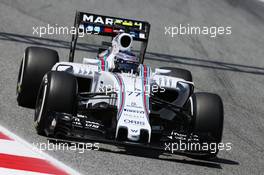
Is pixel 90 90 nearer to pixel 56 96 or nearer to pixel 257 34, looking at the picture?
pixel 56 96

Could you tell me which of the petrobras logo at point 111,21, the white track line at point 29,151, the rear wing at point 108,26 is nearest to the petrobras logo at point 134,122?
the white track line at point 29,151

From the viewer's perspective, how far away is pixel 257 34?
21.9m

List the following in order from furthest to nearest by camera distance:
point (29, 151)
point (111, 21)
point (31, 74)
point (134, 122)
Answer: point (111, 21) → point (31, 74) → point (134, 122) → point (29, 151)

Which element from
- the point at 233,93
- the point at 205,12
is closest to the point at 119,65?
the point at 233,93

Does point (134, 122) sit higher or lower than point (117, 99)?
lower

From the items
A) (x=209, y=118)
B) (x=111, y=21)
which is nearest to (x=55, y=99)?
(x=209, y=118)

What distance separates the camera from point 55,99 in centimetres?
989

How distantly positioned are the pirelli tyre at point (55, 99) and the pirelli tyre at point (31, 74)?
1.07 meters

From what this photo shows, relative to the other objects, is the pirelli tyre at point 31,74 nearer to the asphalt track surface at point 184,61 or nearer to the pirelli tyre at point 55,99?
the asphalt track surface at point 184,61

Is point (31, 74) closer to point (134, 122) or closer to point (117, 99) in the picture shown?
point (117, 99)

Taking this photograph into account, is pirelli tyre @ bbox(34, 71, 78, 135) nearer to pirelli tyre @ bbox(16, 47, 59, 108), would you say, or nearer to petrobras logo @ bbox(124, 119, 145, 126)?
petrobras logo @ bbox(124, 119, 145, 126)

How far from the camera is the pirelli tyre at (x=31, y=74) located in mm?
11195

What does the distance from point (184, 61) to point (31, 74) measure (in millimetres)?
6856

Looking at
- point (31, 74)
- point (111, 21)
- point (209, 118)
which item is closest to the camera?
point (209, 118)
